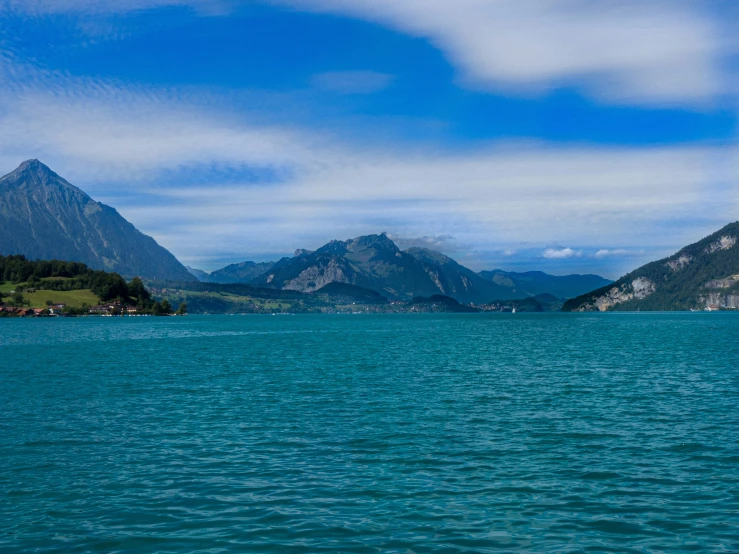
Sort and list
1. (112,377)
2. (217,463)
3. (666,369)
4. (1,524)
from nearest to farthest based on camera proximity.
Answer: (1,524) → (217,463) → (112,377) → (666,369)

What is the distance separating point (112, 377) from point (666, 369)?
6676cm

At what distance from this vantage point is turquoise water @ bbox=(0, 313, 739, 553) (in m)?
22.4

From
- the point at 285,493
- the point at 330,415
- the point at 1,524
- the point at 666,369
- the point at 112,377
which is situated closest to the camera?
the point at 1,524

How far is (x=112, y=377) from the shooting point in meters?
73.4

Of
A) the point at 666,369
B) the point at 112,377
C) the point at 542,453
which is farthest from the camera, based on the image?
the point at 666,369

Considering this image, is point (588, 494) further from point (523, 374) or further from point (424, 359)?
point (424, 359)

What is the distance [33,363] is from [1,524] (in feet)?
258

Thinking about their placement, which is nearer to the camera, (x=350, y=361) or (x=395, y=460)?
(x=395, y=460)

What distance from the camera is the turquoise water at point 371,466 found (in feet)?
73.6

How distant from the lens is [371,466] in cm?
3155

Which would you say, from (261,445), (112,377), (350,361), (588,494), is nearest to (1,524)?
(261,445)

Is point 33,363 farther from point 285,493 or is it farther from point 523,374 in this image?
point 285,493

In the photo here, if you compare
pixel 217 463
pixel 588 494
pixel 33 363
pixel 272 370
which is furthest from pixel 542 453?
pixel 33 363

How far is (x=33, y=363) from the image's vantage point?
93.5m
